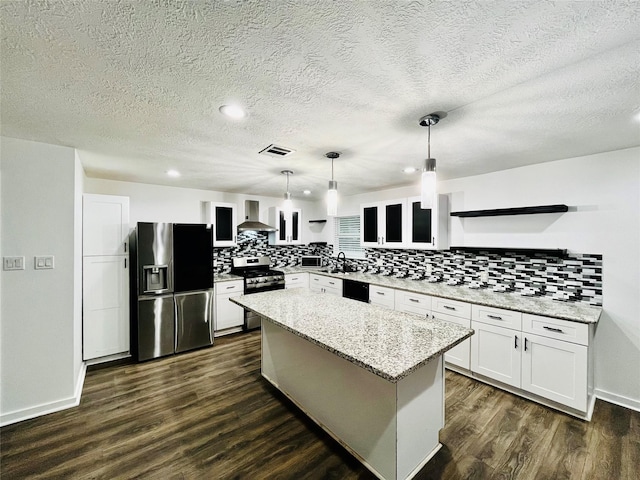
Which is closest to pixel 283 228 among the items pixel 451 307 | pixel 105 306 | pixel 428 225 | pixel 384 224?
pixel 384 224

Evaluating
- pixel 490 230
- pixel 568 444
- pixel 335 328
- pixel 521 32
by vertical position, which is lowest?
pixel 568 444

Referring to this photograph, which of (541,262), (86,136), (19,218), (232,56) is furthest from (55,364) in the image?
(541,262)

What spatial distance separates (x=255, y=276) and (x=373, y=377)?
3090 mm

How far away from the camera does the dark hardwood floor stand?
1722 mm

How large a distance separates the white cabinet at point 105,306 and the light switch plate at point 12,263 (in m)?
0.76

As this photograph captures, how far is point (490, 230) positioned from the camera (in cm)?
324

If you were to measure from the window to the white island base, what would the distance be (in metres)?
3.03

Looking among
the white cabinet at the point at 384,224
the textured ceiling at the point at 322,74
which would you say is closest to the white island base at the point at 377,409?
the textured ceiling at the point at 322,74

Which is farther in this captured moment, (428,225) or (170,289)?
(428,225)

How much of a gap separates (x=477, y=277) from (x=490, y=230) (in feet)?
2.01

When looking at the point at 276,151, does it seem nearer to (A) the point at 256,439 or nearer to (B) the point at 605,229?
(A) the point at 256,439

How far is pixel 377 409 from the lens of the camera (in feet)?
5.41

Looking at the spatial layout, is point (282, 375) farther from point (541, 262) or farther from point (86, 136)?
point (541, 262)

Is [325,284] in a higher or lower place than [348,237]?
lower
